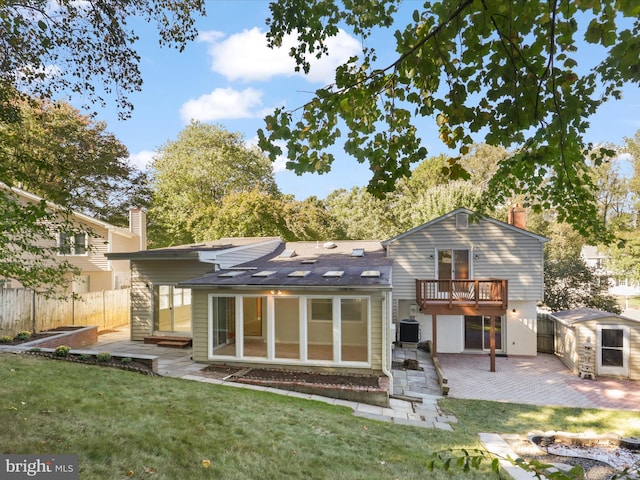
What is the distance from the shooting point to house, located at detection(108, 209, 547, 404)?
30.5 feet

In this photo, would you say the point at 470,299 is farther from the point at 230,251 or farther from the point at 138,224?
the point at 138,224

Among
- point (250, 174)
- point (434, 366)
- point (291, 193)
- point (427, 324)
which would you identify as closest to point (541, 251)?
point (427, 324)

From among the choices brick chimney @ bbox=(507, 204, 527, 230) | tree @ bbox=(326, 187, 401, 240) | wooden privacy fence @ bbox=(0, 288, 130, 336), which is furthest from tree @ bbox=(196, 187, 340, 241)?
brick chimney @ bbox=(507, 204, 527, 230)

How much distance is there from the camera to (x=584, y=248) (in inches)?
1352

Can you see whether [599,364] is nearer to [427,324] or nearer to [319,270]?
[427,324]

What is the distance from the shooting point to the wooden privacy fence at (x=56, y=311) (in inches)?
415

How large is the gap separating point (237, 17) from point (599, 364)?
13830 millimetres

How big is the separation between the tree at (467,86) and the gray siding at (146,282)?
36.3ft

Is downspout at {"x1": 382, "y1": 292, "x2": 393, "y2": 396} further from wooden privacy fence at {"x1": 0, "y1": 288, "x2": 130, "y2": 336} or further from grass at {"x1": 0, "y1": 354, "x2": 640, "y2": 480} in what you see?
wooden privacy fence at {"x1": 0, "y1": 288, "x2": 130, "y2": 336}

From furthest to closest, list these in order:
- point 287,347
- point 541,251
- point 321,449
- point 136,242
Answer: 1. point 136,242
2. point 541,251
3. point 287,347
4. point 321,449

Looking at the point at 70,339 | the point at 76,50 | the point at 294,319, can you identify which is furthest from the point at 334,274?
the point at 70,339

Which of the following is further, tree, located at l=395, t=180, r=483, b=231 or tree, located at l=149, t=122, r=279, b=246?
tree, located at l=149, t=122, r=279, b=246

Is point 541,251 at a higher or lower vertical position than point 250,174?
lower

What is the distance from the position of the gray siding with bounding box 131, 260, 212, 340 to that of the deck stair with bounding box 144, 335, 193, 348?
0.41 m
